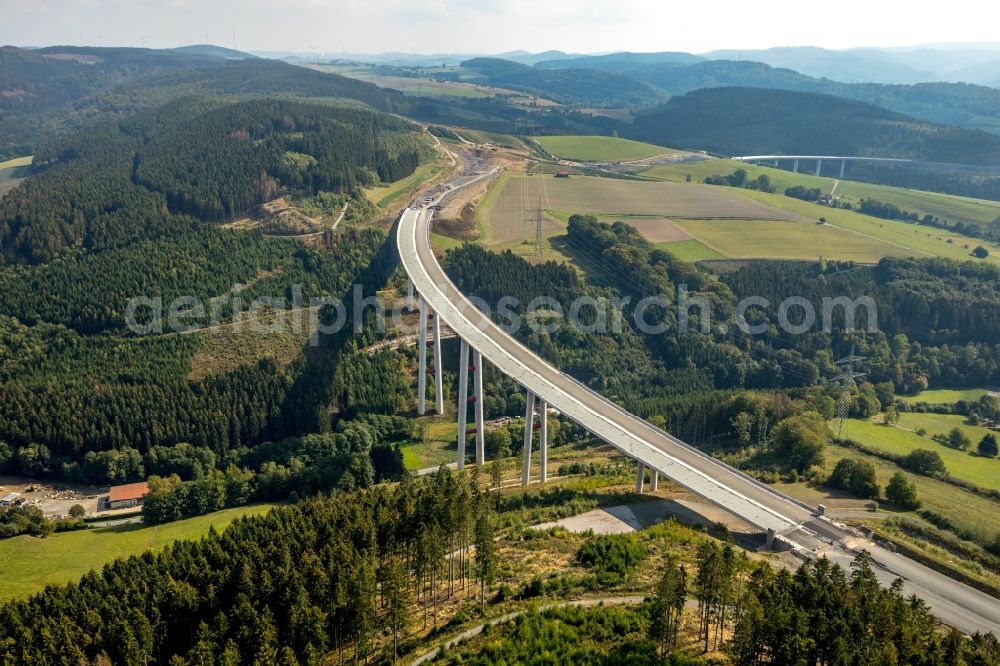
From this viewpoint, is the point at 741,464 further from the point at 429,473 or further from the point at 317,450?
the point at 317,450

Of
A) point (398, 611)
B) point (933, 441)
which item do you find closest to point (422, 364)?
point (398, 611)

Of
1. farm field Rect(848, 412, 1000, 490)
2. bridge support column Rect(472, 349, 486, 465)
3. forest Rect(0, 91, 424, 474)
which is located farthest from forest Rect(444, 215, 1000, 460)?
forest Rect(0, 91, 424, 474)

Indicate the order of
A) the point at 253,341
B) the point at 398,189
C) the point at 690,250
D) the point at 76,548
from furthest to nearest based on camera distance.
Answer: the point at 398,189, the point at 690,250, the point at 253,341, the point at 76,548

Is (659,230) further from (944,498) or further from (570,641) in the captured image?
(570,641)

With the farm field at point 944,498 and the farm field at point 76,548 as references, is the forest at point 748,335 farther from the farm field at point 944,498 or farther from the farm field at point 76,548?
the farm field at point 76,548

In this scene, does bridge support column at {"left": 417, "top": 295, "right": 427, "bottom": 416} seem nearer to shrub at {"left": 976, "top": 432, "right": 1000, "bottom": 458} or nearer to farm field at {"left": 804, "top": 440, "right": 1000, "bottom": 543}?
farm field at {"left": 804, "top": 440, "right": 1000, "bottom": 543}

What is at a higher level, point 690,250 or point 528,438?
point 690,250

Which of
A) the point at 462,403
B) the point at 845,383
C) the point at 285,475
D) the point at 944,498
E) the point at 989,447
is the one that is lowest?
the point at 285,475

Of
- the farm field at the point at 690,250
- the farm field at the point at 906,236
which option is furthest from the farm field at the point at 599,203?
the farm field at the point at 690,250
